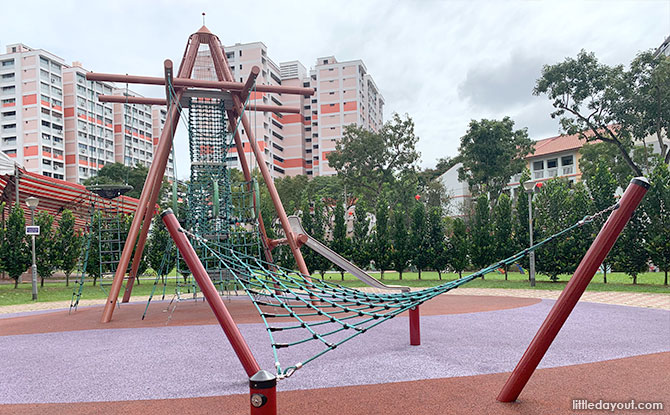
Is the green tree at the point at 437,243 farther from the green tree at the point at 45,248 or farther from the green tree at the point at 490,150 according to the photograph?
the green tree at the point at 45,248

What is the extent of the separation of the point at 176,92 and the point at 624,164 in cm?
2718

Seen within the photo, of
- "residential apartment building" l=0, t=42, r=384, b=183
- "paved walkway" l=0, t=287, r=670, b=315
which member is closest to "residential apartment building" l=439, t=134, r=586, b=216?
"paved walkway" l=0, t=287, r=670, b=315

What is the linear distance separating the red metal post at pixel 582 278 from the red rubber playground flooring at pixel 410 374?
31 cm

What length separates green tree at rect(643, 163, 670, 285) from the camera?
14516 mm

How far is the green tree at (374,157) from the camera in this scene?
3450cm

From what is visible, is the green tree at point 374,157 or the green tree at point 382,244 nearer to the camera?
the green tree at point 382,244

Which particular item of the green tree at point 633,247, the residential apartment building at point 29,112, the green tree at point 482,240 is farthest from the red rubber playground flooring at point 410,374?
the residential apartment building at point 29,112

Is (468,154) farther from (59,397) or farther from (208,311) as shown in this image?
(59,397)

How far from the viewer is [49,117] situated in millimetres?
63875

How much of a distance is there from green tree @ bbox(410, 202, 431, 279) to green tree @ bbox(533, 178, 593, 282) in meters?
3.98

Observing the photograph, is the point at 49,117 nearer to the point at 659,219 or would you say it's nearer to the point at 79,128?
the point at 79,128

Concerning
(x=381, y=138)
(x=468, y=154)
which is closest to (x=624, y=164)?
(x=468, y=154)

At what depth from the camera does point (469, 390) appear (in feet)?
13.1

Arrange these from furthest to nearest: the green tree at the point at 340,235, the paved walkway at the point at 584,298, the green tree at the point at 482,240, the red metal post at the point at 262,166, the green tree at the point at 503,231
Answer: the green tree at the point at 340,235
the green tree at the point at 482,240
the green tree at the point at 503,231
the paved walkway at the point at 584,298
the red metal post at the point at 262,166
